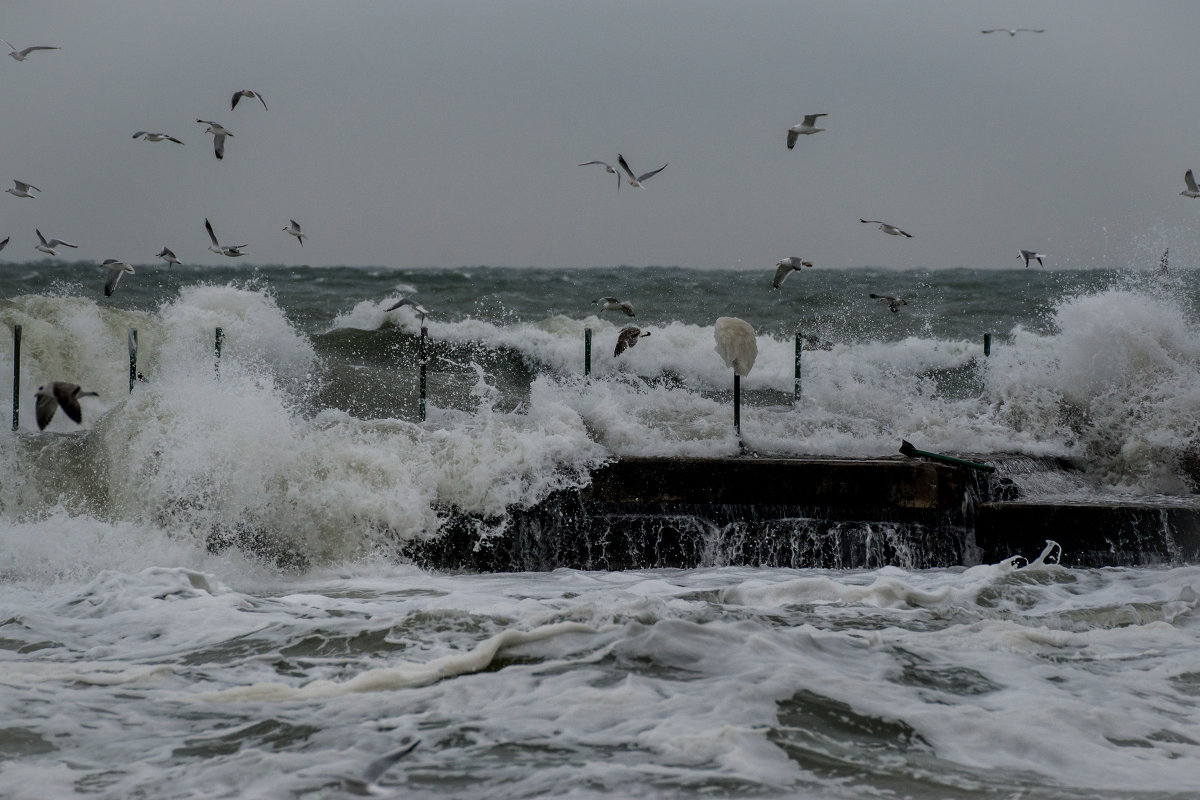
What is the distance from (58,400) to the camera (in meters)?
5.48

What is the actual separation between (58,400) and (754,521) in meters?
4.83

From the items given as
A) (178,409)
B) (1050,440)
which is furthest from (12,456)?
(1050,440)

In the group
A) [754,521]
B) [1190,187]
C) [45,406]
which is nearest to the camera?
[45,406]

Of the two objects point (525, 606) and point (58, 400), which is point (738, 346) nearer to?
point (525, 606)

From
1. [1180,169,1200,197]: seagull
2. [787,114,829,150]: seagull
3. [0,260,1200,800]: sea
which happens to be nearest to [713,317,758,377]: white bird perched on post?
[0,260,1200,800]: sea

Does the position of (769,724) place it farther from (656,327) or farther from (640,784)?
(656,327)

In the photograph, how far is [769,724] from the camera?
13.0 feet

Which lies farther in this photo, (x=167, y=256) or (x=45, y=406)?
(x=167, y=256)

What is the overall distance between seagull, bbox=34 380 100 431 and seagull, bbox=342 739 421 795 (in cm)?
254

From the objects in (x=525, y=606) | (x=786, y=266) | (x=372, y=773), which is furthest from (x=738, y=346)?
(x=372, y=773)

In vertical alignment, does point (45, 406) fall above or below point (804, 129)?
below

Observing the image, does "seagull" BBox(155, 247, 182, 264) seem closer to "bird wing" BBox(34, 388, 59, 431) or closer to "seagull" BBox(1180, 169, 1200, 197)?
"bird wing" BBox(34, 388, 59, 431)

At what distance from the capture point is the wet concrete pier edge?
810cm

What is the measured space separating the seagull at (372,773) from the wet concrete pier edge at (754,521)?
4.45 metres
